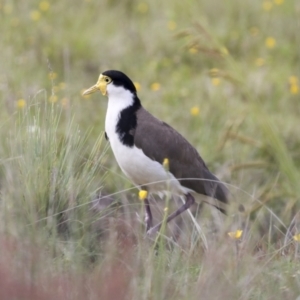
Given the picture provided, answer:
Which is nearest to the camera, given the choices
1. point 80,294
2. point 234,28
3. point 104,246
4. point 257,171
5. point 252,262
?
point 80,294

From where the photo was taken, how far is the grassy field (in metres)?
2.84

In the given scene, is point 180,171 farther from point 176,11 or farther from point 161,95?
point 176,11

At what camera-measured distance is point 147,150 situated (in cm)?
456

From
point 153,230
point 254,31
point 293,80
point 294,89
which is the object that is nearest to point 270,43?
point 254,31

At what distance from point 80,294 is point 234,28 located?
5736mm

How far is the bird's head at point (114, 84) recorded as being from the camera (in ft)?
15.4

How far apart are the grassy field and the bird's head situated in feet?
0.74

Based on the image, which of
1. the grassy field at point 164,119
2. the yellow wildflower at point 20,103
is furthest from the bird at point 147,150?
the yellow wildflower at point 20,103

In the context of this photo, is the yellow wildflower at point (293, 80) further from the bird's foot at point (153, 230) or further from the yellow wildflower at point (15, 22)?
the bird's foot at point (153, 230)

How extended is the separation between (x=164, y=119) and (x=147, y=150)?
6.55ft

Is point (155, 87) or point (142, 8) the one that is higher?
point (142, 8)

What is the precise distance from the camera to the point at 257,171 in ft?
19.6

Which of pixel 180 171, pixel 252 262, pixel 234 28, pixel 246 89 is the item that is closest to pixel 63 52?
pixel 234 28

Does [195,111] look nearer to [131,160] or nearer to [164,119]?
[164,119]
